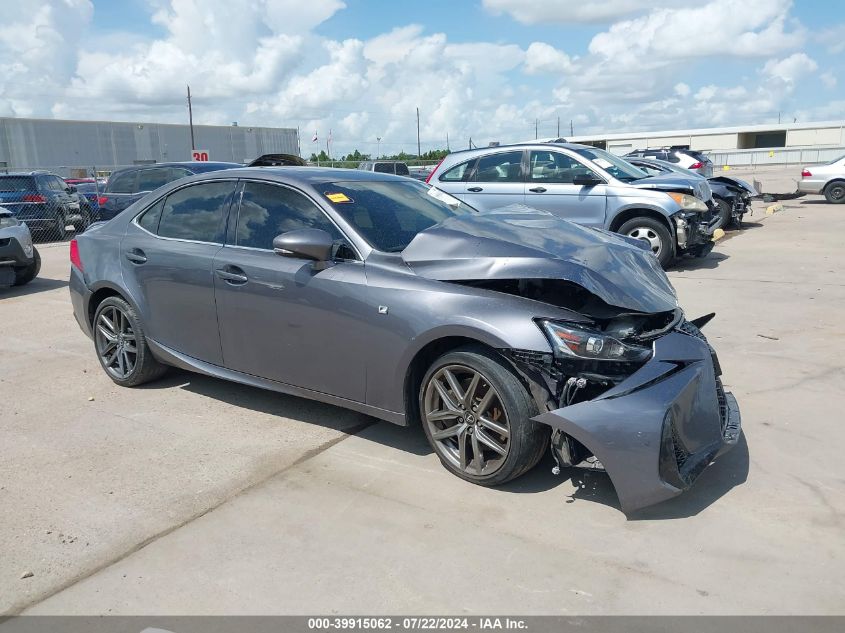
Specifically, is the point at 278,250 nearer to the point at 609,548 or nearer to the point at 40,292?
the point at 609,548

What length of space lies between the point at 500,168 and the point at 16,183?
11909 millimetres

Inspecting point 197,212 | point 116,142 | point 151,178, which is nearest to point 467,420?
point 197,212

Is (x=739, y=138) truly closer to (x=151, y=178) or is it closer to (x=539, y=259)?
(x=151, y=178)

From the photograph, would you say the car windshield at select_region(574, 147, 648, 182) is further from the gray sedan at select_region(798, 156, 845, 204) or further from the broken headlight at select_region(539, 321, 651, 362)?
the gray sedan at select_region(798, 156, 845, 204)

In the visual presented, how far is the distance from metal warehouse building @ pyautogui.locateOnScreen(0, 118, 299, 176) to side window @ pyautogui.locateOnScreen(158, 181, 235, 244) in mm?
49473

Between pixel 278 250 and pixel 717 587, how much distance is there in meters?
3.02

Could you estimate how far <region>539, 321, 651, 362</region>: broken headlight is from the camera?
3.50 meters

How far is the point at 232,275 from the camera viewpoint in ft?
15.3

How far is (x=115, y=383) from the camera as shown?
5750 millimetres

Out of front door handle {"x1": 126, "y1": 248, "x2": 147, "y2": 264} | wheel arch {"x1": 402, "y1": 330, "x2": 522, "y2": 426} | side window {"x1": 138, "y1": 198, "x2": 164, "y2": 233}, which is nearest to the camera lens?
wheel arch {"x1": 402, "y1": 330, "x2": 522, "y2": 426}

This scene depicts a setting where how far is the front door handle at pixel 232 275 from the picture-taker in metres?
4.61

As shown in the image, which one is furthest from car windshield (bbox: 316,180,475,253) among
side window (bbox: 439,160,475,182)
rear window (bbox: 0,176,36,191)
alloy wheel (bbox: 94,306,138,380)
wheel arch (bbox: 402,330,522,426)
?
Result: rear window (bbox: 0,176,36,191)

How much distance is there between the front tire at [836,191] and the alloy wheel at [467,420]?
1976 centimetres

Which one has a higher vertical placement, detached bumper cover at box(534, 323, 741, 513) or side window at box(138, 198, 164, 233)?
side window at box(138, 198, 164, 233)
